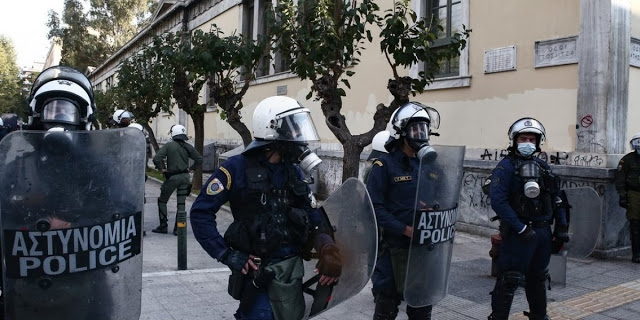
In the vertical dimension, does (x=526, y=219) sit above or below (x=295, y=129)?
below

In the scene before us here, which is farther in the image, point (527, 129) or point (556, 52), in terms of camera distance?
point (556, 52)

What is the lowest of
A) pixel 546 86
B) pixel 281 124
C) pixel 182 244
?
pixel 182 244

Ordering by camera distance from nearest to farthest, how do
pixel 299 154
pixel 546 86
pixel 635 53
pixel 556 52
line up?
pixel 299 154
pixel 635 53
pixel 556 52
pixel 546 86

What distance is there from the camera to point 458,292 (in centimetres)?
563

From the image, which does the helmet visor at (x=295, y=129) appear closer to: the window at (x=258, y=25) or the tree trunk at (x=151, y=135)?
the window at (x=258, y=25)

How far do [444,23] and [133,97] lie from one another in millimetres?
11774

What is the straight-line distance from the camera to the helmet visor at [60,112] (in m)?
2.77

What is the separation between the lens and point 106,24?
4491cm

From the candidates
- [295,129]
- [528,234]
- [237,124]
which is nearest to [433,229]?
[528,234]

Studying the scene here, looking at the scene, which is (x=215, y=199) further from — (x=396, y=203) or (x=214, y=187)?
(x=396, y=203)

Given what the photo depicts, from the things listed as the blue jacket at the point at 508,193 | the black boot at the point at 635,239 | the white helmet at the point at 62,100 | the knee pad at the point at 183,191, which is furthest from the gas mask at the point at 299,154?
the black boot at the point at 635,239

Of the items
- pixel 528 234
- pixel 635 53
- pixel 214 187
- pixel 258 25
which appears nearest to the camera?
pixel 214 187

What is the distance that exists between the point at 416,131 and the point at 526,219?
1.18 m

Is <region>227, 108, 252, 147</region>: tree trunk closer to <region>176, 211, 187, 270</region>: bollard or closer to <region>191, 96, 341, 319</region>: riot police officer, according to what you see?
<region>176, 211, 187, 270</region>: bollard
